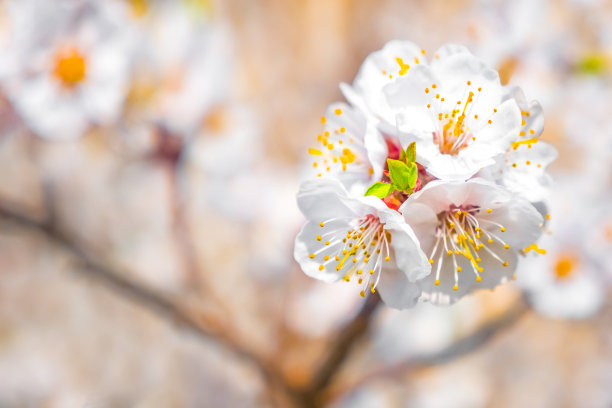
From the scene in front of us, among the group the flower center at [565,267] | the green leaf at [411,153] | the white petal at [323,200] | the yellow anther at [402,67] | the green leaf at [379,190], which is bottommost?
the flower center at [565,267]

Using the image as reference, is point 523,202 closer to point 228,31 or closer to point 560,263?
point 560,263

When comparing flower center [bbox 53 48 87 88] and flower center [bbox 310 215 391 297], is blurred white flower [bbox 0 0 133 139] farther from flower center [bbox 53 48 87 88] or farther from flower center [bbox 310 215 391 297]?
flower center [bbox 310 215 391 297]

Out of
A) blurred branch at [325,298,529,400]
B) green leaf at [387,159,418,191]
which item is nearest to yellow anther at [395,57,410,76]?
green leaf at [387,159,418,191]

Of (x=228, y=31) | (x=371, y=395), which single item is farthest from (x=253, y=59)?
(x=371, y=395)

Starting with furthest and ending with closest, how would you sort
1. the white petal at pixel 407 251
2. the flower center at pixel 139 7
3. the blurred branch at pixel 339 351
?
the flower center at pixel 139 7
the blurred branch at pixel 339 351
the white petal at pixel 407 251

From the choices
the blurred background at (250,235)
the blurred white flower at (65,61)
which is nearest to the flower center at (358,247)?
the blurred background at (250,235)

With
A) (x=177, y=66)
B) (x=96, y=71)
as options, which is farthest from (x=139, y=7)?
(x=96, y=71)

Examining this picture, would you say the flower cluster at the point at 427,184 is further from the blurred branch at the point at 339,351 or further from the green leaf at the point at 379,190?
the blurred branch at the point at 339,351

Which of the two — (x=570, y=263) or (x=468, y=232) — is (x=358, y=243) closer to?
(x=468, y=232)

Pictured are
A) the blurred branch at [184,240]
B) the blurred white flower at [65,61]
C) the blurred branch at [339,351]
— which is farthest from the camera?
the blurred branch at [184,240]
